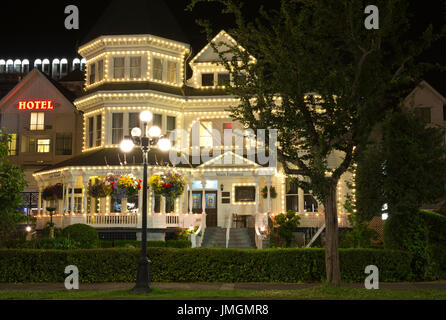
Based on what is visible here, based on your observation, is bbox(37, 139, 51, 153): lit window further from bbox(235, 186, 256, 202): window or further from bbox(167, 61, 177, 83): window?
bbox(235, 186, 256, 202): window

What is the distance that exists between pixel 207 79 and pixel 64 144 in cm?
1210

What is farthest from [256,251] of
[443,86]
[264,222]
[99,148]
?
[443,86]

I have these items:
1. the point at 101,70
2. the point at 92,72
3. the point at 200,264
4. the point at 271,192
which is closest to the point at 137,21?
the point at 101,70

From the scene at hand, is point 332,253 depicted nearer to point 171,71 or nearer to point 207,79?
point 207,79

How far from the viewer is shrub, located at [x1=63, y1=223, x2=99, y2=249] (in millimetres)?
22914

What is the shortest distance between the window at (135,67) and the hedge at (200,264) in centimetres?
1600

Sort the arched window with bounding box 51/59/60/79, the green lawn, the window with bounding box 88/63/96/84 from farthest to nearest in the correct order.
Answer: the arched window with bounding box 51/59/60/79
the window with bounding box 88/63/96/84
the green lawn

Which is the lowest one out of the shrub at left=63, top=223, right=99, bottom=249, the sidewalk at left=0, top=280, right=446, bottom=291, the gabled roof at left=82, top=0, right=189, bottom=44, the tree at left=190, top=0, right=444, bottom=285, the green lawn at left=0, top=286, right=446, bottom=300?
the sidewalk at left=0, top=280, right=446, bottom=291

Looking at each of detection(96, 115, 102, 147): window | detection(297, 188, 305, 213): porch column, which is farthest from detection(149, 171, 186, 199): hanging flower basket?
detection(297, 188, 305, 213): porch column

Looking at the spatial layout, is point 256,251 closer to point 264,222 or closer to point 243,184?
point 264,222

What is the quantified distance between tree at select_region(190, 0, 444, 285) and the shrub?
989 cm

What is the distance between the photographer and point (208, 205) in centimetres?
3241

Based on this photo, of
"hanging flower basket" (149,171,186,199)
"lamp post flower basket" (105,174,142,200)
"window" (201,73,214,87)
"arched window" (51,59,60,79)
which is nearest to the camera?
"lamp post flower basket" (105,174,142,200)

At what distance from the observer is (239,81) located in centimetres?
1720
